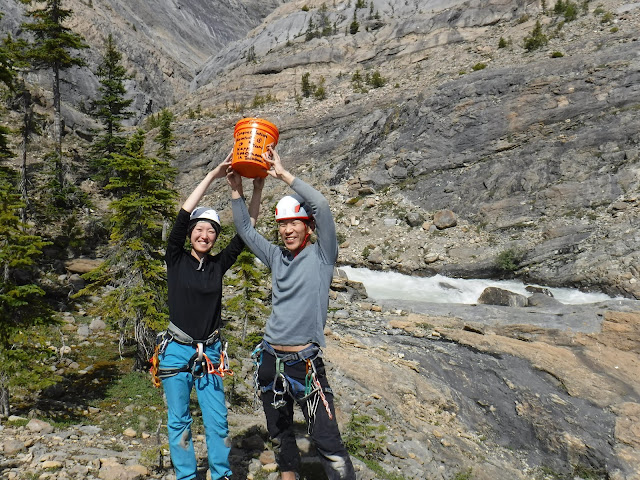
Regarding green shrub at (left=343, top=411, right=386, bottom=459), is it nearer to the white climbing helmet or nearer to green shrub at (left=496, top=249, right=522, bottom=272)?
the white climbing helmet

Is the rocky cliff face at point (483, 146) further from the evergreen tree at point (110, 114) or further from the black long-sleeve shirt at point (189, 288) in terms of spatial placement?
the black long-sleeve shirt at point (189, 288)

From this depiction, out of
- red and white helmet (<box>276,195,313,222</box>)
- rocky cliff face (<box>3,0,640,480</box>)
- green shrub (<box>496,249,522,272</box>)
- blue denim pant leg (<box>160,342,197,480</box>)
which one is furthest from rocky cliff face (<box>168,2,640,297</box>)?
blue denim pant leg (<box>160,342,197,480</box>)

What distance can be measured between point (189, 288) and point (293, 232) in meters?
1.21

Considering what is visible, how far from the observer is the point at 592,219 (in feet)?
70.3

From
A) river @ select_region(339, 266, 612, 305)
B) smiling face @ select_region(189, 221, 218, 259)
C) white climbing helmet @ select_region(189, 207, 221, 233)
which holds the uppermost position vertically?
white climbing helmet @ select_region(189, 207, 221, 233)

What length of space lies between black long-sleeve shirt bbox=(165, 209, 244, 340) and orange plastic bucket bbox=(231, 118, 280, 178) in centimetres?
77

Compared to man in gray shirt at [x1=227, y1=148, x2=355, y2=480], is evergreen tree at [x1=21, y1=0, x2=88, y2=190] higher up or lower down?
higher up

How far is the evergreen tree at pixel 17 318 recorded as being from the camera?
694cm

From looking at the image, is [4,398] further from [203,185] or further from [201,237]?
[203,185]

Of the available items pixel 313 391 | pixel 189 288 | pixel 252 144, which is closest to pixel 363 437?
pixel 313 391

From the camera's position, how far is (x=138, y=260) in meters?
10.1

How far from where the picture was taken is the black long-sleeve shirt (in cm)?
400

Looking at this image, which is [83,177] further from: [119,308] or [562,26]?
[562,26]

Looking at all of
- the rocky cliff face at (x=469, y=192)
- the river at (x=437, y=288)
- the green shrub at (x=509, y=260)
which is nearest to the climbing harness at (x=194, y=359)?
the rocky cliff face at (x=469, y=192)
